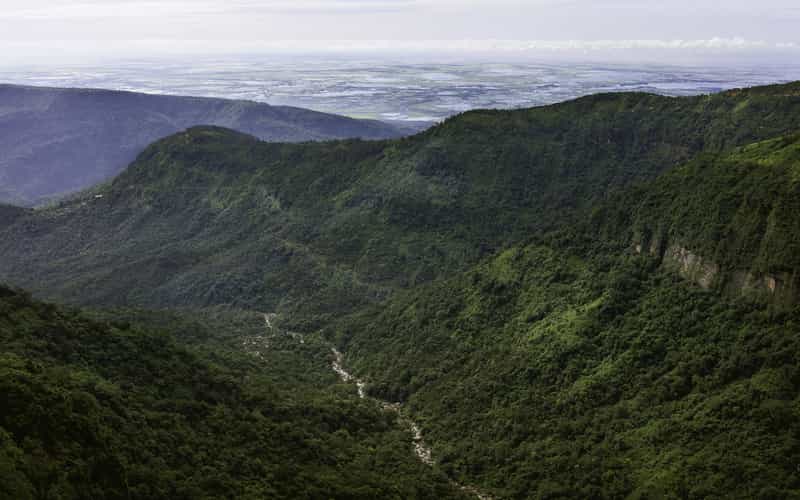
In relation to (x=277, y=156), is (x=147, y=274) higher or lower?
lower

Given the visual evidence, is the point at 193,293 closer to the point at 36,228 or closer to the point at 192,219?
the point at 192,219

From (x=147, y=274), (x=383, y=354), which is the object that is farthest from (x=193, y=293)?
(x=383, y=354)

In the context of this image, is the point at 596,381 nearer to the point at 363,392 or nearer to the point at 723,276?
the point at 723,276

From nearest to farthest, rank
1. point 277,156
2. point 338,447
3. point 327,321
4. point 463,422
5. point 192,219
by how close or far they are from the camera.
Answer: point 338,447 → point 463,422 → point 327,321 → point 192,219 → point 277,156

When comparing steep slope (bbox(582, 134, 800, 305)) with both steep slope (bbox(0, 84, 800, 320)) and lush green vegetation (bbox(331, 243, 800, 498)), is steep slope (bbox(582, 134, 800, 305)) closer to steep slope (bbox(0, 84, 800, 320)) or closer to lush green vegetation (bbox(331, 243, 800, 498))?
lush green vegetation (bbox(331, 243, 800, 498))

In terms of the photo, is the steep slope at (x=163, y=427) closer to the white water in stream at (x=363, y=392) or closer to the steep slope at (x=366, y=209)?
the white water in stream at (x=363, y=392)

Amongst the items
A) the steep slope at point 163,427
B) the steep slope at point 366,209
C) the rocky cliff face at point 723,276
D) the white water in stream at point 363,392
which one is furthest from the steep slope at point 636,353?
the steep slope at point 366,209
